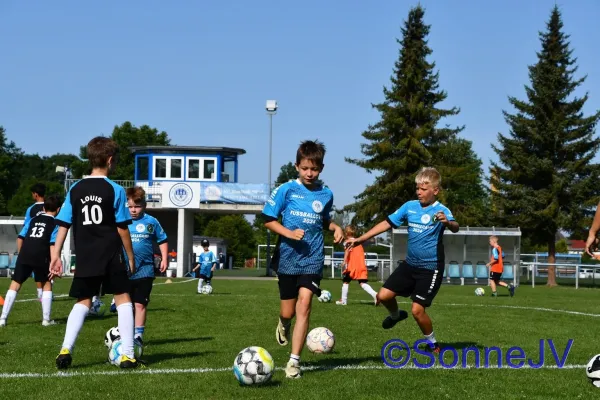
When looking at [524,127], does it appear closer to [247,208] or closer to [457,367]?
[247,208]

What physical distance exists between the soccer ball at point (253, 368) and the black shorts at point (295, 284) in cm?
91

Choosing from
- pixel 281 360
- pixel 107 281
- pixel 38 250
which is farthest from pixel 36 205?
pixel 281 360

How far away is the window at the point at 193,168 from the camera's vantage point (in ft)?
165

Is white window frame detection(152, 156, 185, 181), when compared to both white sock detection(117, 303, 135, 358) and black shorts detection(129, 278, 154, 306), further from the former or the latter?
white sock detection(117, 303, 135, 358)

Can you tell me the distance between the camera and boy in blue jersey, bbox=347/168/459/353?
28.0 ft

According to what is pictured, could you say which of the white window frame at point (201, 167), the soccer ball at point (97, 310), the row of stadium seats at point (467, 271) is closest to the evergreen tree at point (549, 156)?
the row of stadium seats at point (467, 271)

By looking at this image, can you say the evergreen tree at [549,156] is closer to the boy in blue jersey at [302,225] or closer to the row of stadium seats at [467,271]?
the row of stadium seats at [467,271]

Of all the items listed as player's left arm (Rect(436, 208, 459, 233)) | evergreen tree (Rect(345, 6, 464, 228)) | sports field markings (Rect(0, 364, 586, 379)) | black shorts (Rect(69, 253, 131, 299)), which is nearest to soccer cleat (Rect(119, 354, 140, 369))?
sports field markings (Rect(0, 364, 586, 379))

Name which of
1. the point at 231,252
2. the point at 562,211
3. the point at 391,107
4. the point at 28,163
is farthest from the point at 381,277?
the point at 28,163

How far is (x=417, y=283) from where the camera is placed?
342 inches

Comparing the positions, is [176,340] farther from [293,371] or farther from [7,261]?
[7,261]

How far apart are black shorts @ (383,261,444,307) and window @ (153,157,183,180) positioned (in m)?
42.4

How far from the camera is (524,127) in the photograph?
4228cm

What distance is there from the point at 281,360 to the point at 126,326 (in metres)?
1.50
